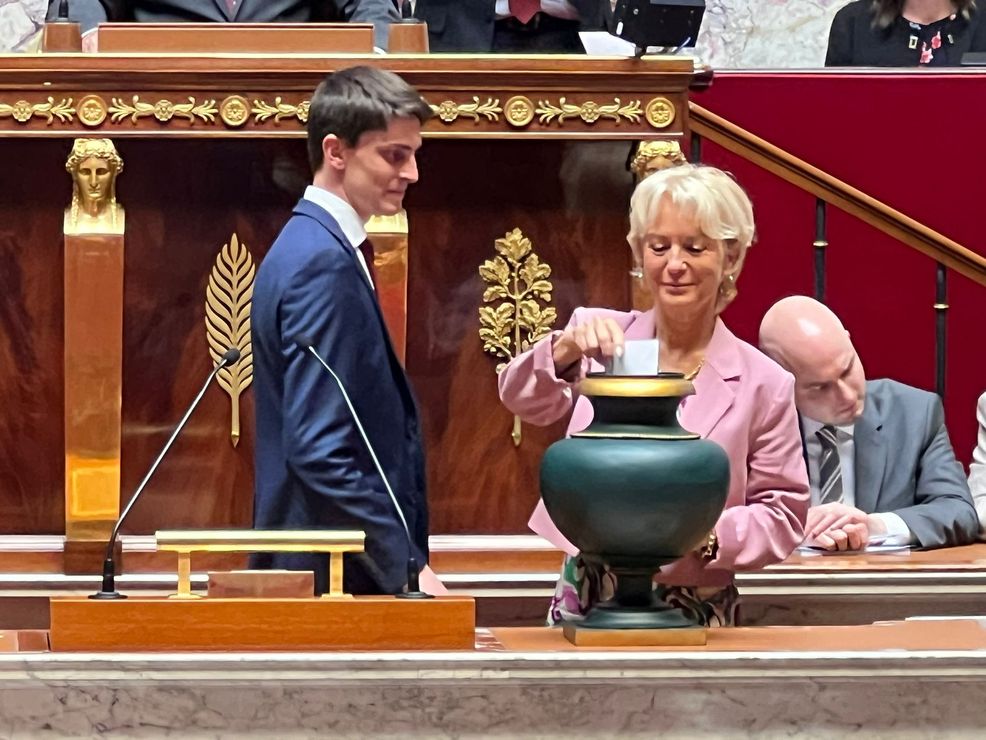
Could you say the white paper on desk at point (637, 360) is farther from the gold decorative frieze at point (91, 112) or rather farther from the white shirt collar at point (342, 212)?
the gold decorative frieze at point (91, 112)

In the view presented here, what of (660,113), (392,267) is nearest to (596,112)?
(660,113)

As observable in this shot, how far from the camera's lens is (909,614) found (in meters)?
4.41

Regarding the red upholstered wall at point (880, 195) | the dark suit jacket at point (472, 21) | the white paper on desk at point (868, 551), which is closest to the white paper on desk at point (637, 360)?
the white paper on desk at point (868, 551)

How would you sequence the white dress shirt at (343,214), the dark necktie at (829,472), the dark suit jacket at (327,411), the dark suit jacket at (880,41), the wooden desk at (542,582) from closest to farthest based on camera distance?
the dark suit jacket at (327,411) → the white dress shirt at (343,214) → the wooden desk at (542,582) → the dark necktie at (829,472) → the dark suit jacket at (880,41)

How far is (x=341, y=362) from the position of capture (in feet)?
10.4

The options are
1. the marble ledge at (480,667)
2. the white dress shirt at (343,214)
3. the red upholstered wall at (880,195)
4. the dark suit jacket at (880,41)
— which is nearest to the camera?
the marble ledge at (480,667)

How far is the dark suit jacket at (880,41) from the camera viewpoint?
20.7ft

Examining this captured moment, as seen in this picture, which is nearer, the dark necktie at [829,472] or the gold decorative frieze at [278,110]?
the gold decorative frieze at [278,110]

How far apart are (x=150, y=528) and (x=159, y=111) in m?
0.84

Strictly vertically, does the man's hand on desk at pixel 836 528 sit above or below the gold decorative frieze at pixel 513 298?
below

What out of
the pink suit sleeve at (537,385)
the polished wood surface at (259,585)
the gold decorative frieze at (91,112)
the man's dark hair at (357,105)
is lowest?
the polished wood surface at (259,585)

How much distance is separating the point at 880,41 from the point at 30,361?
3.14 m

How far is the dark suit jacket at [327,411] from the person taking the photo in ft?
10.2

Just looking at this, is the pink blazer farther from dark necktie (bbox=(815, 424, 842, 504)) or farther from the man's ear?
dark necktie (bbox=(815, 424, 842, 504))
